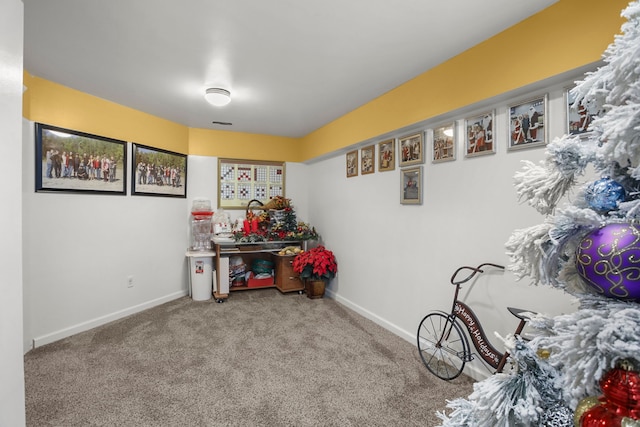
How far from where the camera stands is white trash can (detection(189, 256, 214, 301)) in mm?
4051

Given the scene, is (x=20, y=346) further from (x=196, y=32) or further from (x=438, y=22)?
(x=438, y=22)

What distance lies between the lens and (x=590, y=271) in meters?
0.63

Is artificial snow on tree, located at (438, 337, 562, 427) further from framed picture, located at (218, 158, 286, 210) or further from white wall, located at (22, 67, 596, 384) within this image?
framed picture, located at (218, 158, 286, 210)

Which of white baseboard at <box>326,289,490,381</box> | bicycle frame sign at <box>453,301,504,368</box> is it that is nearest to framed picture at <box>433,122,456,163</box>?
bicycle frame sign at <box>453,301,504,368</box>

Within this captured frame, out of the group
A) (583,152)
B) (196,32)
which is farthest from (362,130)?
(583,152)

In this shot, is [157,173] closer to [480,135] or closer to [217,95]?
[217,95]

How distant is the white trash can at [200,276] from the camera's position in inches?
159

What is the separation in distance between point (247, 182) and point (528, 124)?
3861mm

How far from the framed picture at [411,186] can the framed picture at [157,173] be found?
3084 millimetres

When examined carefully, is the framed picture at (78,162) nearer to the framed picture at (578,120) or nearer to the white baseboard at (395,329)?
the white baseboard at (395,329)

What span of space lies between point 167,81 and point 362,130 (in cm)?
201

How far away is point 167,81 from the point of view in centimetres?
274

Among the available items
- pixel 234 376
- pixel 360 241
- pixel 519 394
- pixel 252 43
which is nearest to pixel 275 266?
pixel 360 241

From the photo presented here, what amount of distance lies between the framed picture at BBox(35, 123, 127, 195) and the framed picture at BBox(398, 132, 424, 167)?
3.14 meters
